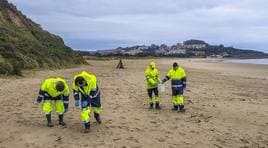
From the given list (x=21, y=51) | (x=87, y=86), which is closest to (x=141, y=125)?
(x=87, y=86)

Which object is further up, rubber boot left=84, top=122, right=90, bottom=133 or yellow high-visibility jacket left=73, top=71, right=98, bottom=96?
yellow high-visibility jacket left=73, top=71, right=98, bottom=96

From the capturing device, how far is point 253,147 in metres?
9.84

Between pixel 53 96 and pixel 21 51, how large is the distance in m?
22.9

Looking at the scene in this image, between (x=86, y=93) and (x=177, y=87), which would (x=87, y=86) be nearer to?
(x=86, y=93)

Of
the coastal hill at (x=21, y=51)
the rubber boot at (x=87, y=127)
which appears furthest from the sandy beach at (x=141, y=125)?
the coastal hill at (x=21, y=51)

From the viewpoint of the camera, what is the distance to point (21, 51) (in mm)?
33156

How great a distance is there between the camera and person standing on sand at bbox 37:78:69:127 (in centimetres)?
1104

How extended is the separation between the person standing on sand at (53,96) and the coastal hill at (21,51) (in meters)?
13.8

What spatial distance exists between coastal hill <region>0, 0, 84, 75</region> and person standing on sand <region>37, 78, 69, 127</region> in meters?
13.8

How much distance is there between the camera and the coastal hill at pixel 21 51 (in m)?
28.7

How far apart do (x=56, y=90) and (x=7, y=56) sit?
1915cm

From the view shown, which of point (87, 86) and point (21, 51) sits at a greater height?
point (21, 51)

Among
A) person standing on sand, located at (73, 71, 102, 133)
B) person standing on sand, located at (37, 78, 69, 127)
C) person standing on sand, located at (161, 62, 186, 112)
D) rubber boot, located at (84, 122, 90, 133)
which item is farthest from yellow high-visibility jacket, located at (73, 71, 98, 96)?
person standing on sand, located at (161, 62, 186, 112)

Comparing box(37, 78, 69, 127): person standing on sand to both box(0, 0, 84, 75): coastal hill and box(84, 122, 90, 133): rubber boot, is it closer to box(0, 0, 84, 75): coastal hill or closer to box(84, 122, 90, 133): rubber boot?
box(84, 122, 90, 133): rubber boot
